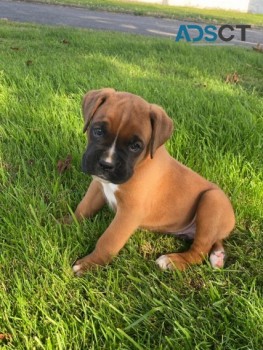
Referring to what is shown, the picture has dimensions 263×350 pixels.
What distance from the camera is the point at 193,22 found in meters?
17.2

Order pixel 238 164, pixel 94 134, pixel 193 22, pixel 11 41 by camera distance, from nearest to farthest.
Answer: pixel 94 134
pixel 238 164
pixel 11 41
pixel 193 22

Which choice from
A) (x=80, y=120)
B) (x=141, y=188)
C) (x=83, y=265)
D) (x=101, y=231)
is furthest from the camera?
(x=80, y=120)

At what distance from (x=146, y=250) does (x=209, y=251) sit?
0.40 metres

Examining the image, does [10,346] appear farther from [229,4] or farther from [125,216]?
[229,4]

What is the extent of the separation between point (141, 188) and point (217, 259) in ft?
2.09

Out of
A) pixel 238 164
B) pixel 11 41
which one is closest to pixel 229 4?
pixel 11 41

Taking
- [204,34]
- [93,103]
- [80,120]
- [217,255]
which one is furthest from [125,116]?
[204,34]

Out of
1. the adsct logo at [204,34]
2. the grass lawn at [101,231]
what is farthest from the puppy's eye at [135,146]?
the adsct logo at [204,34]

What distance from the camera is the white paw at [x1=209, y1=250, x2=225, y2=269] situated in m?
2.47

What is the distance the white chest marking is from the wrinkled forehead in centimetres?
34

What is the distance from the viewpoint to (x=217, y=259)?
2496 millimetres

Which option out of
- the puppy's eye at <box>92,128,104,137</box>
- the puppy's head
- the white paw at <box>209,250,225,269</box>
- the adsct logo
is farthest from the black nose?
the adsct logo

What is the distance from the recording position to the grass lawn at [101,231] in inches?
75.3

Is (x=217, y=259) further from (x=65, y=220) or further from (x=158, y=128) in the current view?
(x=65, y=220)
